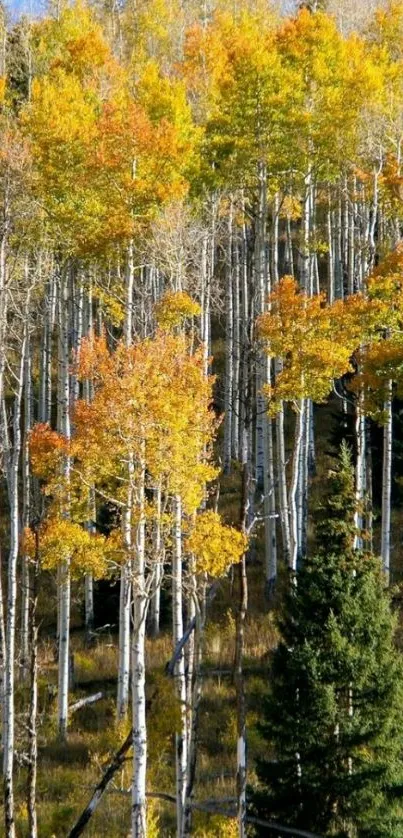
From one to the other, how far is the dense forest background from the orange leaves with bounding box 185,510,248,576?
0.04 m

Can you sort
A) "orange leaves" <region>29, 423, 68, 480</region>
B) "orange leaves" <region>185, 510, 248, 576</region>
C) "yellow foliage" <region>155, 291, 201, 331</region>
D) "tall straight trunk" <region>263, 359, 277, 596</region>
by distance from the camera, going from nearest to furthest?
"orange leaves" <region>185, 510, 248, 576</region>
"orange leaves" <region>29, 423, 68, 480</region>
"yellow foliage" <region>155, 291, 201, 331</region>
"tall straight trunk" <region>263, 359, 277, 596</region>

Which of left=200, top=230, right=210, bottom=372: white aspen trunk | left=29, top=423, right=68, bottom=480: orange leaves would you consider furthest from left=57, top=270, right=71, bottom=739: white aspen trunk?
left=200, top=230, right=210, bottom=372: white aspen trunk

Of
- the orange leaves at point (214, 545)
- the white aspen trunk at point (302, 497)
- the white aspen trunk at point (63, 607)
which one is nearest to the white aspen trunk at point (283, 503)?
the white aspen trunk at point (302, 497)

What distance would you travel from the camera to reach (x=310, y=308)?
20734 millimetres

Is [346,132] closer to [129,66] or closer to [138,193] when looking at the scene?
[138,193]

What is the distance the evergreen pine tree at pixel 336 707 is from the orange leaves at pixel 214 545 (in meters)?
1.03

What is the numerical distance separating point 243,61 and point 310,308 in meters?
7.23

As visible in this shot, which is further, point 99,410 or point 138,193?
point 138,193

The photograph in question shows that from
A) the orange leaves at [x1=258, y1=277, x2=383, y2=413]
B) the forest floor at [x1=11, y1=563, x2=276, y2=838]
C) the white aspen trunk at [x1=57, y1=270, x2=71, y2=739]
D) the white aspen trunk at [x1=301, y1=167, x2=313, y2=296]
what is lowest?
the forest floor at [x1=11, y1=563, x2=276, y2=838]

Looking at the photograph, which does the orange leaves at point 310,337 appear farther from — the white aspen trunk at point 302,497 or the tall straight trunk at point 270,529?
the white aspen trunk at point 302,497

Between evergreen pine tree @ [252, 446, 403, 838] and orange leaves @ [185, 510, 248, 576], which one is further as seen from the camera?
orange leaves @ [185, 510, 248, 576]

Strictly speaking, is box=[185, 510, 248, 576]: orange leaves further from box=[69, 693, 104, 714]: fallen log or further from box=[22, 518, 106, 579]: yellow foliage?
box=[69, 693, 104, 714]: fallen log

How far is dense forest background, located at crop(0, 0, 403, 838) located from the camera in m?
14.0

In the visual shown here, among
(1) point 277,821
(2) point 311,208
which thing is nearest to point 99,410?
(1) point 277,821
